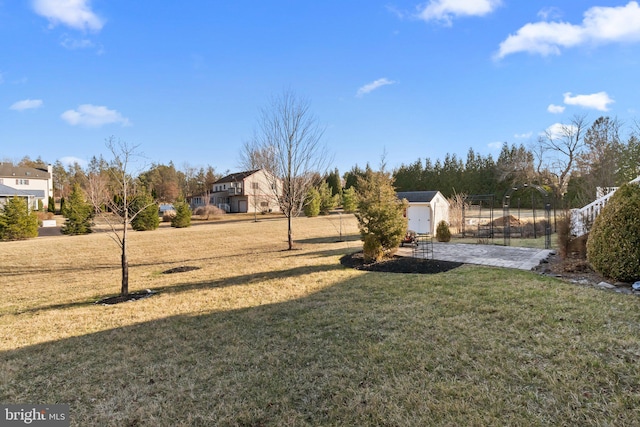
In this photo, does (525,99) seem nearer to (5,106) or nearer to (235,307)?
(235,307)

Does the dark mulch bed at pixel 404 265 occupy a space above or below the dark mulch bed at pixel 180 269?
above

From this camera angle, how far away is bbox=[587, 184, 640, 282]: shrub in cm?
524

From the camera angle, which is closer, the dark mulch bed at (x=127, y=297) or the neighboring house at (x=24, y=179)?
the dark mulch bed at (x=127, y=297)

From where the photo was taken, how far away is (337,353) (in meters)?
3.48

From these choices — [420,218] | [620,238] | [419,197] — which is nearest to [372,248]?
[620,238]

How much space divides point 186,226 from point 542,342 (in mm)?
24112

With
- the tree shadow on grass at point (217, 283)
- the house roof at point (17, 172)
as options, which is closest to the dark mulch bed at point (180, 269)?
the tree shadow on grass at point (217, 283)

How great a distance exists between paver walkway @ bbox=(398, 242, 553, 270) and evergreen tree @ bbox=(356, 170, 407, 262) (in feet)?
3.81

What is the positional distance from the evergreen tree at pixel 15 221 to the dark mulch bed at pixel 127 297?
16.7 metres

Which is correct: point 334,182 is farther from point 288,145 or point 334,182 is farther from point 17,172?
point 17,172

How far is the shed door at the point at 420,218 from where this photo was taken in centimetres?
1619

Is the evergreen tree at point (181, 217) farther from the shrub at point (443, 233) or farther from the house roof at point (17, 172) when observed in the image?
the house roof at point (17, 172)

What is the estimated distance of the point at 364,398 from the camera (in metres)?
2.60

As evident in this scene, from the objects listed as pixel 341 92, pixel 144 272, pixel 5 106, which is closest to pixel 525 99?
pixel 341 92
